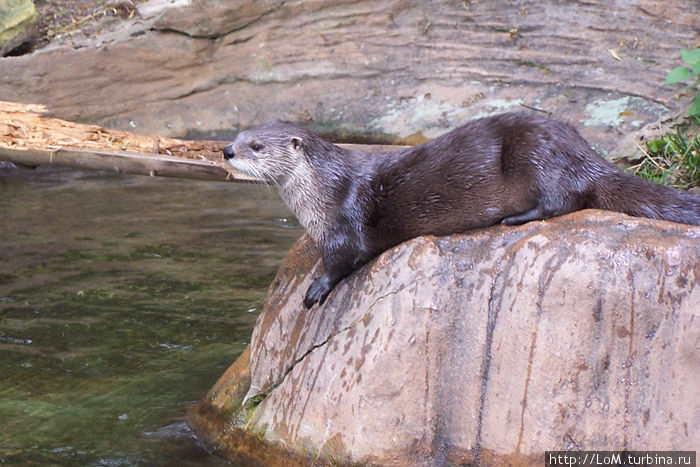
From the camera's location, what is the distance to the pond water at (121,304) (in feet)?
10.8

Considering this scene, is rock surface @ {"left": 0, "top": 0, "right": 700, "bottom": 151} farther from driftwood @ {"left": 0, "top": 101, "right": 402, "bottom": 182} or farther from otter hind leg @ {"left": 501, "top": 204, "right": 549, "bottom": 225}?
otter hind leg @ {"left": 501, "top": 204, "right": 549, "bottom": 225}

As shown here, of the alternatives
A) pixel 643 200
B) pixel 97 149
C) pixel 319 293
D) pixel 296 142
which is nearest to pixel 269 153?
pixel 296 142

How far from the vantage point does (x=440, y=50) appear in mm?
7648

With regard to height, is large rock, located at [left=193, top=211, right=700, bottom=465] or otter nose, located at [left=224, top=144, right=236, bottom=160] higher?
otter nose, located at [left=224, top=144, right=236, bottom=160]

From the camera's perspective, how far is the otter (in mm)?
2844

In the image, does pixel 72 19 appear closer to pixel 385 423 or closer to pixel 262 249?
pixel 262 249

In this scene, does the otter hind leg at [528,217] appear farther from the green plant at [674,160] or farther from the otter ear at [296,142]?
the green plant at [674,160]

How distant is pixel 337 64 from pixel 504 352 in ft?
18.5

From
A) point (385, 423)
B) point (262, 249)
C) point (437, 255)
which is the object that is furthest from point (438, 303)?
point (262, 249)

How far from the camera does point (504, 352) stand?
8.71 ft

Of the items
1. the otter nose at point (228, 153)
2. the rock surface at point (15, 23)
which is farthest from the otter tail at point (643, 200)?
the rock surface at point (15, 23)

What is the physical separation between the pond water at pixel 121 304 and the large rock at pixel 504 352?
57 cm

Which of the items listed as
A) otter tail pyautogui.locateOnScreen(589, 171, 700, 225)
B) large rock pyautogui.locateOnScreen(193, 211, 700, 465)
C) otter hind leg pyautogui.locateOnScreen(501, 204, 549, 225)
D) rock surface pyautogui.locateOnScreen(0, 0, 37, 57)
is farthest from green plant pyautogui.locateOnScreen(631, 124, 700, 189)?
rock surface pyautogui.locateOnScreen(0, 0, 37, 57)

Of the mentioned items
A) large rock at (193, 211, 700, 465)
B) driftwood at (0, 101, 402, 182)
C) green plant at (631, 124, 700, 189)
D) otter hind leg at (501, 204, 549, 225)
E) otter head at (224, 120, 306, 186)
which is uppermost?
otter head at (224, 120, 306, 186)
